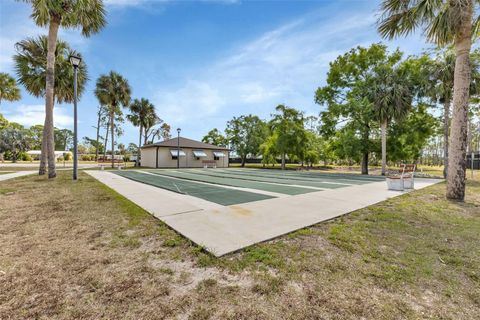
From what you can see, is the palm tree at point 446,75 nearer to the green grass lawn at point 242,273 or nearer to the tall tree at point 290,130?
the tall tree at point 290,130

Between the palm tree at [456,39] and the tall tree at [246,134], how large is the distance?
27432 millimetres

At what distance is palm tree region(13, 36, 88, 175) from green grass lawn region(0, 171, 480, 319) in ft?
40.3

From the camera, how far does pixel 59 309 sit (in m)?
1.67

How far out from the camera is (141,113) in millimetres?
27750

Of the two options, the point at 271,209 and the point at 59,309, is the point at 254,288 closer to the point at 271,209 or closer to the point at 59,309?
the point at 59,309

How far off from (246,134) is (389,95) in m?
22.8

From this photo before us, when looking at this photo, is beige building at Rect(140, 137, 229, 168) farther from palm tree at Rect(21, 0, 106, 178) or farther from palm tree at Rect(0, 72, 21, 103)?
palm tree at Rect(21, 0, 106, 178)

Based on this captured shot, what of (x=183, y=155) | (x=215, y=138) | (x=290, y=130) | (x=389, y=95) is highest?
(x=389, y=95)

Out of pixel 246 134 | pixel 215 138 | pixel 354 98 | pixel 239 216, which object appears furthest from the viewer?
pixel 215 138

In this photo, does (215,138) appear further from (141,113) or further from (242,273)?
(242,273)

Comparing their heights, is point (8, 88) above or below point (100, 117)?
below

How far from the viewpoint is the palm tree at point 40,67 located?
11992mm

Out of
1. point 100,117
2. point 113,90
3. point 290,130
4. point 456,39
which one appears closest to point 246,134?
point 290,130

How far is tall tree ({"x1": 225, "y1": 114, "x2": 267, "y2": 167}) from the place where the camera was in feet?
113
